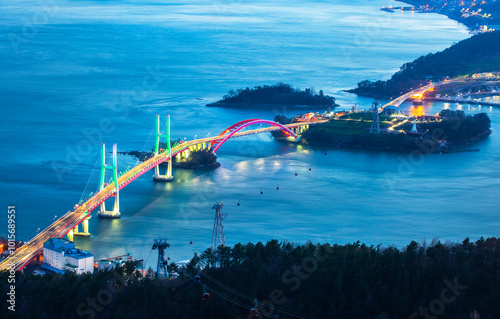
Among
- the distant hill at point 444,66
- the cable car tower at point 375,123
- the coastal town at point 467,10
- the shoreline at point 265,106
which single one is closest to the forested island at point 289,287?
the cable car tower at point 375,123

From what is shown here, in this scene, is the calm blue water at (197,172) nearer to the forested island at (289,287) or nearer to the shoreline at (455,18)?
the forested island at (289,287)

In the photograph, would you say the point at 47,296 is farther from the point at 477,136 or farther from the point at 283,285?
the point at 477,136

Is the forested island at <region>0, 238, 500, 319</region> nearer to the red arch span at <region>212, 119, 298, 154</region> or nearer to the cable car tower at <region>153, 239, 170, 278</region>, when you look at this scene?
the cable car tower at <region>153, 239, 170, 278</region>

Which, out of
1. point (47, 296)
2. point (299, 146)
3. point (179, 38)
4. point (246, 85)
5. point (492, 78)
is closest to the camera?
point (47, 296)

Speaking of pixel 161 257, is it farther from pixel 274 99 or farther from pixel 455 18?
pixel 455 18

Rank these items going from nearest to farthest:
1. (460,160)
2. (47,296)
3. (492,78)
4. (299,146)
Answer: (47,296)
(460,160)
(299,146)
(492,78)

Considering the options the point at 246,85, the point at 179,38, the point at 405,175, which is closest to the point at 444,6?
the point at 179,38
